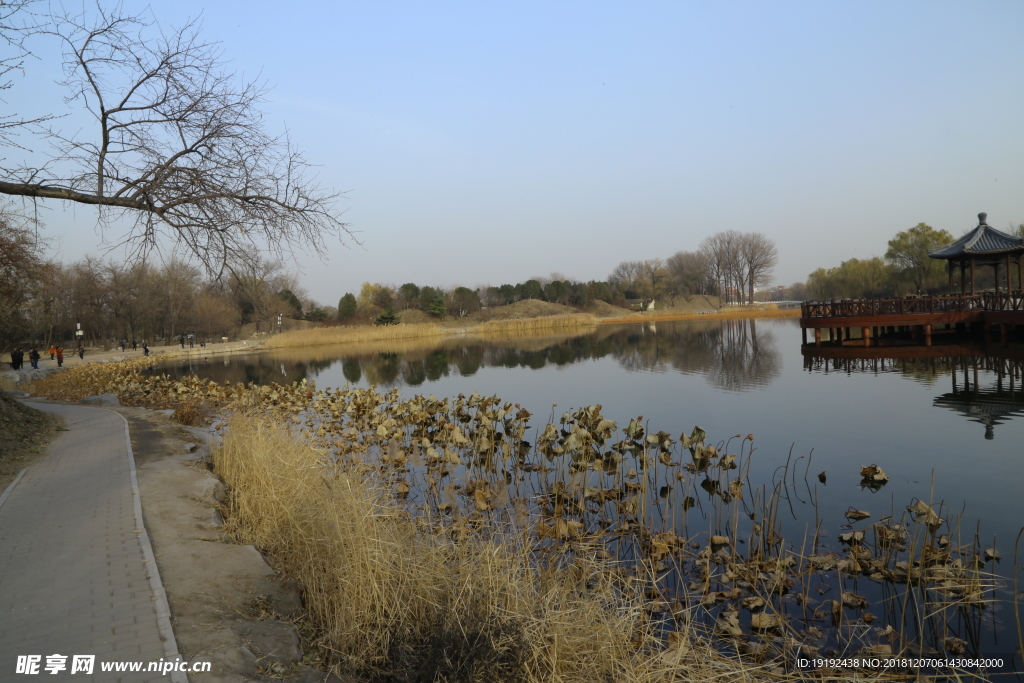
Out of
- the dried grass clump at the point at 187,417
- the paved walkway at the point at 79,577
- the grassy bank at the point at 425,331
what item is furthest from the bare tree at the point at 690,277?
the paved walkway at the point at 79,577

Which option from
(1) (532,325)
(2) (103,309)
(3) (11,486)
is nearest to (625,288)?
(1) (532,325)

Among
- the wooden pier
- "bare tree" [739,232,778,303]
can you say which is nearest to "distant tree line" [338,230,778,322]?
"bare tree" [739,232,778,303]

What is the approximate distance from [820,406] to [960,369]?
8.12 metres

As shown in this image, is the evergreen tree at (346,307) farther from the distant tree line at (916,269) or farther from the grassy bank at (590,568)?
the grassy bank at (590,568)

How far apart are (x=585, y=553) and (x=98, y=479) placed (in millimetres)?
6370

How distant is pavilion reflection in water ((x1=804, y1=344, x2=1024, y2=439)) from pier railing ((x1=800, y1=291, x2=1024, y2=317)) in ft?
6.15

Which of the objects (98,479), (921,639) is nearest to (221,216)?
(98,479)

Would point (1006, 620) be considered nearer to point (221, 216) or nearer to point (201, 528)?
point (201, 528)

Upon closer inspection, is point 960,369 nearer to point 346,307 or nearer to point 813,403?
point 813,403

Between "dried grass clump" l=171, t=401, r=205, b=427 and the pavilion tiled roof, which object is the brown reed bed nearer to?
the pavilion tiled roof

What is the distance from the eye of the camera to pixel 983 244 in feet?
88.0

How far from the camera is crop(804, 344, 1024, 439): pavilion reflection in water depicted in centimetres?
1346

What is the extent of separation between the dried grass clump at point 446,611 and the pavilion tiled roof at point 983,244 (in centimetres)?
2832

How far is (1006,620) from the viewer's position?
504 cm
